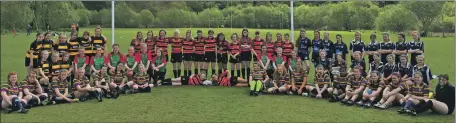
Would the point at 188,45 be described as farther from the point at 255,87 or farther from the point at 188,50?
the point at 255,87

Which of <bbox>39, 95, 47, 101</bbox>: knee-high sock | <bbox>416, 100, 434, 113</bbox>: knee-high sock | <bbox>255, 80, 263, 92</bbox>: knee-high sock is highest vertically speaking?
<bbox>255, 80, 263, 92</bbox>: knee-high sock

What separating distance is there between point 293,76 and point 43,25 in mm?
9728

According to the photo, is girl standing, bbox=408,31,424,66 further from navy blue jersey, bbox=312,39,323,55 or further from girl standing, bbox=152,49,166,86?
girl standing, bbox=152,49,166,86

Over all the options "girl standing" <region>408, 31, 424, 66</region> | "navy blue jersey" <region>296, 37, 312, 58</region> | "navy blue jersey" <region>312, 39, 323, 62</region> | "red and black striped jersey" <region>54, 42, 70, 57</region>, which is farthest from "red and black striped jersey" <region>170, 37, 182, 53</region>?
"girl standing" <region>408, 31, 424, 66</region>

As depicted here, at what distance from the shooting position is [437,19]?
1981 centimetres

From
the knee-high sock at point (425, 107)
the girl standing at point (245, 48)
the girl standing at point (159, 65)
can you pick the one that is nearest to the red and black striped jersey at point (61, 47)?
the girl standing at point (159, 65)

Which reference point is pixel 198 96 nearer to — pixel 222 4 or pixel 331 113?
pixel 331 113

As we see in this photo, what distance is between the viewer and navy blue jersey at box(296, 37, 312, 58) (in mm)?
10320

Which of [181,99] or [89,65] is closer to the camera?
[181,99]

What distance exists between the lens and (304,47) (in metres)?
10.4

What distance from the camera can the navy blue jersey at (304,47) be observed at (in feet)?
33.9

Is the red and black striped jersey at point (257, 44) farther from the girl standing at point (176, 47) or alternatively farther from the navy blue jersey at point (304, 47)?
the girl standing at point (176, 47)

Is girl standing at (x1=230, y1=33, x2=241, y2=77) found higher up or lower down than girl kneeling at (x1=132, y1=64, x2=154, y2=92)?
higher up

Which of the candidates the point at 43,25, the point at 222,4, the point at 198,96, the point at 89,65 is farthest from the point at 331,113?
the point at 43,25
